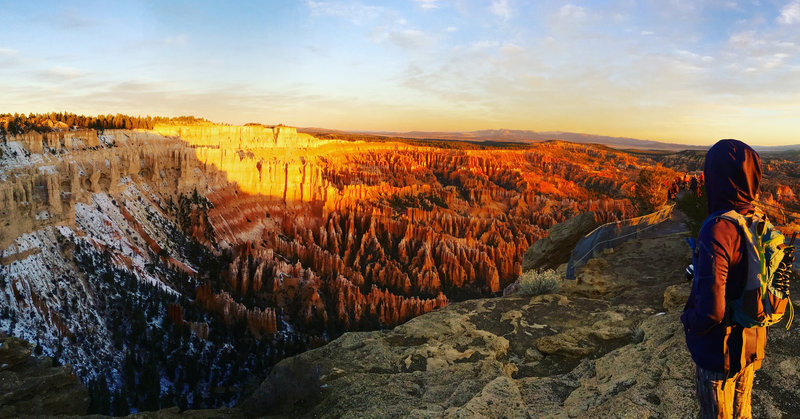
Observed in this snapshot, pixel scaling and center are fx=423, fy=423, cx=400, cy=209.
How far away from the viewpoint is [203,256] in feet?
106

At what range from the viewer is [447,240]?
44.8m

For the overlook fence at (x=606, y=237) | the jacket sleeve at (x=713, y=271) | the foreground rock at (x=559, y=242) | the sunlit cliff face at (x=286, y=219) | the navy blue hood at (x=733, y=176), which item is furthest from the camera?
the sunlit cliff face at (x=286, y=219)

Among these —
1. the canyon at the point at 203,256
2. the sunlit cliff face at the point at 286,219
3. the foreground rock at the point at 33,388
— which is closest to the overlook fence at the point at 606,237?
the canyon at the point at 203,256

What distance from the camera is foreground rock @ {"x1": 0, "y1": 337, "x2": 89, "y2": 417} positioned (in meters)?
9.09

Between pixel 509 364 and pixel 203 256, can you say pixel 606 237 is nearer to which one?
pixel 509 364

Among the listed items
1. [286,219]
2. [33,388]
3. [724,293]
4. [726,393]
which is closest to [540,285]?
[726,393]

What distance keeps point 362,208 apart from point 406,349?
46004 mm

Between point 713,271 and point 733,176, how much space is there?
649mm

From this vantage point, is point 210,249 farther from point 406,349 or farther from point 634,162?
point 634,162

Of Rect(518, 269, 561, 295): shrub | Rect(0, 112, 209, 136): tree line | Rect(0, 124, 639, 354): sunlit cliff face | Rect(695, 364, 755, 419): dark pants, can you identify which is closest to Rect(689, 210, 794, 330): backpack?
Rect(695, 364, 755, 419): dark pants

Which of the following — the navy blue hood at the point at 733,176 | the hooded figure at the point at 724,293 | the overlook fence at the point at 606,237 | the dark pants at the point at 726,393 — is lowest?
the overlook fence at the point at 606,237

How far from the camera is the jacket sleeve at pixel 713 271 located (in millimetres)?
2525

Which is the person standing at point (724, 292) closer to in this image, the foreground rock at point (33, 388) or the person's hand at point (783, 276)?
the person's hand at point (783, 276)

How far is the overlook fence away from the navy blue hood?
26.9 ft
